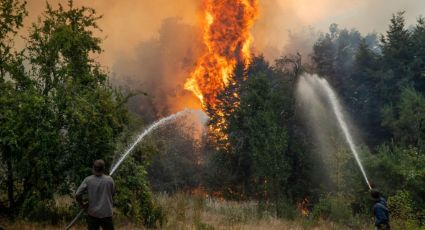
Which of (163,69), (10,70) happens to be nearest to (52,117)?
(10,70)

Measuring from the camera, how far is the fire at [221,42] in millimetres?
63250

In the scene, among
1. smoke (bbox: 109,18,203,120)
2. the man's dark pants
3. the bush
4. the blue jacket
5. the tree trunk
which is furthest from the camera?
smoke (bbox: 109,18,203,120)

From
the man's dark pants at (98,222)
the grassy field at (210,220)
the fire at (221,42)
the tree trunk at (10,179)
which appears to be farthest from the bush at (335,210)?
the fire at (221,42)

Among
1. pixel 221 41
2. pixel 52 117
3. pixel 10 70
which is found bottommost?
pixel 52 117

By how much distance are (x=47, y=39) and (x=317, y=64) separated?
37819 millimetres

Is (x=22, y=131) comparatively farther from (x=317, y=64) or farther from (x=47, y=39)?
(x=317, y=64)

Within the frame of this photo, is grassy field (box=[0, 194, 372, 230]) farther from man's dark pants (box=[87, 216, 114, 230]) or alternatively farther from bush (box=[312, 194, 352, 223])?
man's dark pants (box=[87, 216, 114, 230])

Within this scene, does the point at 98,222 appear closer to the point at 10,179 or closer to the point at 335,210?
the point at 10,179

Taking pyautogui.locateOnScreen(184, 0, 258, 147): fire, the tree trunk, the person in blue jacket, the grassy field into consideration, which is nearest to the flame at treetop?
pyautogui.locateOnScreen(184, 0, 258, 147): fire

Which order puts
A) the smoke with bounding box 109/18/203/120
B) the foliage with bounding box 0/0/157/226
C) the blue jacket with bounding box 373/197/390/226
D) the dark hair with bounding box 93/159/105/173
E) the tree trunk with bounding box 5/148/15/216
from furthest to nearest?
the smoke with bounding box 109/18/203/120 < the tree trunk with bounding box 5/148/15/216 < the foliage with bounding box 0/0/157/226 < the blue jacket with bounding box 373/197/390/226 < the dark hair with bounding box 93/159/105/173

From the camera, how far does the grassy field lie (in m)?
14.1

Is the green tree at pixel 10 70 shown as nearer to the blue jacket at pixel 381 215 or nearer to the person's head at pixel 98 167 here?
the person's head at pixel 98 167

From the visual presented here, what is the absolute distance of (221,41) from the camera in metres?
65.0

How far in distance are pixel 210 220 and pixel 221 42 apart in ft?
164
